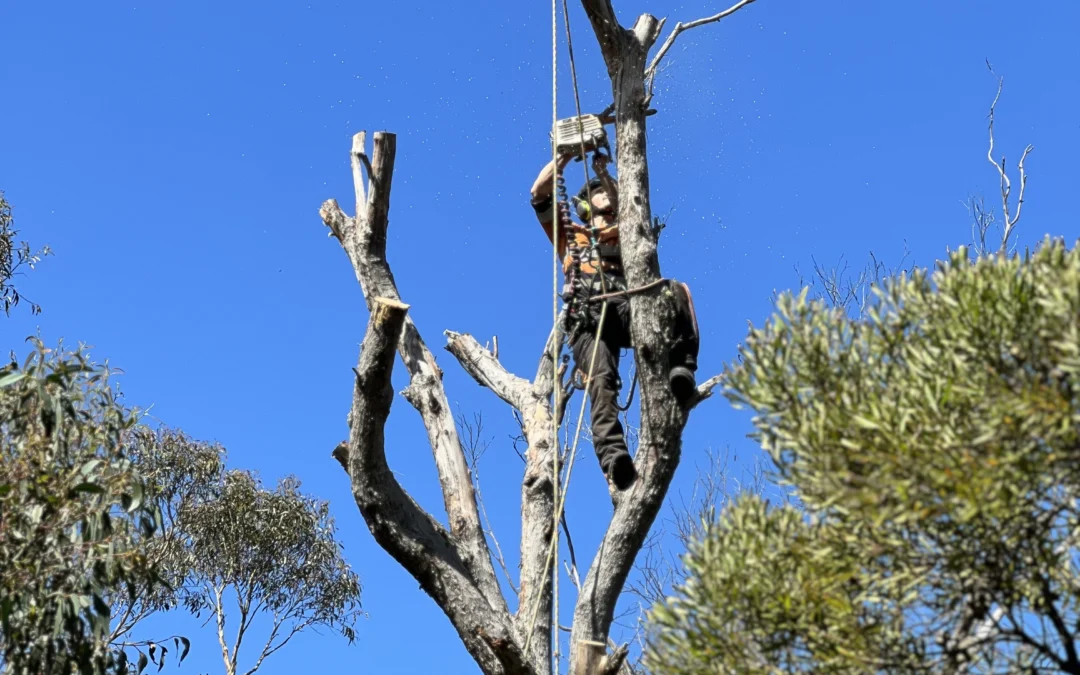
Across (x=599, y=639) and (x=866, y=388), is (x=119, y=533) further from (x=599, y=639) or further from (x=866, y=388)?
(x=866, y=388)

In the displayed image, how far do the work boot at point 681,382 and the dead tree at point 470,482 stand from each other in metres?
0.06

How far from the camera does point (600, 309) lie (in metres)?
5.89

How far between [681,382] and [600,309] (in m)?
0.70

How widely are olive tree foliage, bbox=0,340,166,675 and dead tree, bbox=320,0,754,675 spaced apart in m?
1.01

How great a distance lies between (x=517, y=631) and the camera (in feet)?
18.6

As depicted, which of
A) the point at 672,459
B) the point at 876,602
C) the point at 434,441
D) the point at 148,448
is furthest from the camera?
the point at 148,448

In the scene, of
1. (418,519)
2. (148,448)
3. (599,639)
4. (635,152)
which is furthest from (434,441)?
(148,448)

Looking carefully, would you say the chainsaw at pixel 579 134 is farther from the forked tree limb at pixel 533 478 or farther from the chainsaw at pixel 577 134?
the forked tree limb at pixel 533 478

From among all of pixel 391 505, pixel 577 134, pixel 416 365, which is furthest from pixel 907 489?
pixel 416 365

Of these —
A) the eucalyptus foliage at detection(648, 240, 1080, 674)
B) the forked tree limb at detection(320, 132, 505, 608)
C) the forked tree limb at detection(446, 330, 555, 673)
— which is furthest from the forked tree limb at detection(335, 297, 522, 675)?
the eucalyptus foliage at detection(648, 240, 1080, 674)

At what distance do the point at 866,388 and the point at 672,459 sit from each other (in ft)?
9.10

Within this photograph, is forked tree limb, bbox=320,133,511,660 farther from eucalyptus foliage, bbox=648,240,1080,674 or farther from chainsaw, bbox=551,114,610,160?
eucalyptus foliage, bbox=648,240,1080,674

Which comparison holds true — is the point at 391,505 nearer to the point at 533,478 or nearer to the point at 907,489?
the point at 533,478

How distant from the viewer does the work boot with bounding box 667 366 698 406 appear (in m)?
5.36
